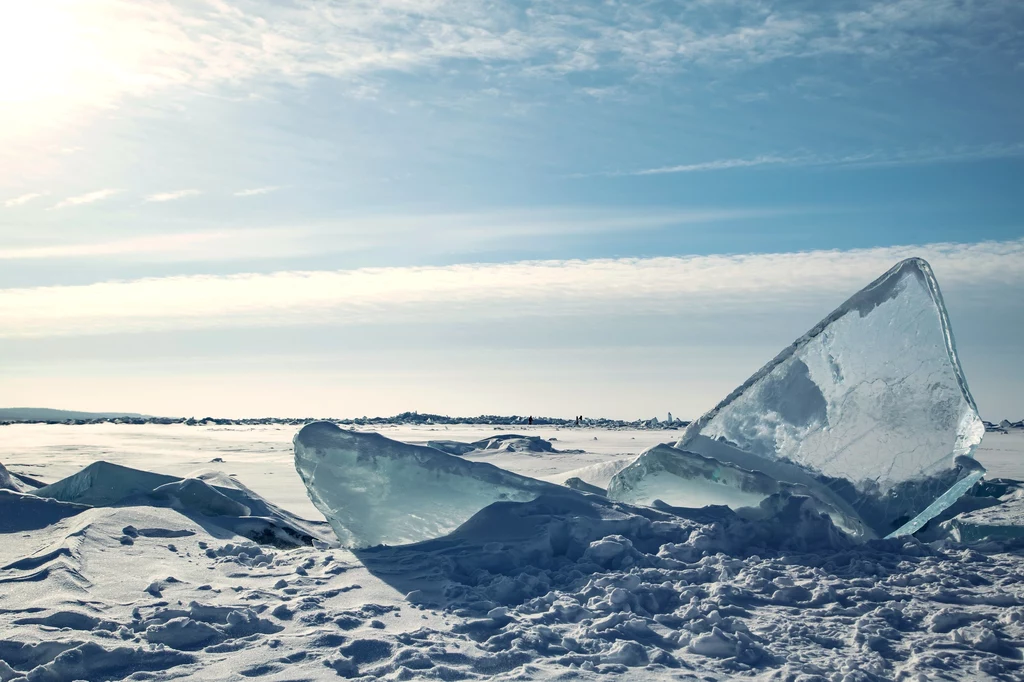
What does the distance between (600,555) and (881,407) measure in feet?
9.14

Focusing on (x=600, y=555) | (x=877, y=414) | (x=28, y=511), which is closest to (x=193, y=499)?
(x=28, y=511)

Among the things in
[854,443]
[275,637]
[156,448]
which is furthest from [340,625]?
[156,448]

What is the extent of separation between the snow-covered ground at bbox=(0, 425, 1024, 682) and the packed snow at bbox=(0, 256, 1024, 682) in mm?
15

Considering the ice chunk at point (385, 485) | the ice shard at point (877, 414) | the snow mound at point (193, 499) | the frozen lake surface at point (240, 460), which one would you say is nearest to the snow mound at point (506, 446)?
the frozen lake surface at point (240, 460)

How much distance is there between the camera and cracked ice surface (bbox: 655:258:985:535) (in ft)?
19.2

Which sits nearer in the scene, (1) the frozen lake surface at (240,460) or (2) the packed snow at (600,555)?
(2) the packed snow at (600,555)

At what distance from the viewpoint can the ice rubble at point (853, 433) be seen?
5.75 meters

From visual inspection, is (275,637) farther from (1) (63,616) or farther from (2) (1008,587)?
(2) (1008,587)

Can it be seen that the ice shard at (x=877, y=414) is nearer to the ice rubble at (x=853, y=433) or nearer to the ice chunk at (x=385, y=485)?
the ice rubble at (x=853, y=433)

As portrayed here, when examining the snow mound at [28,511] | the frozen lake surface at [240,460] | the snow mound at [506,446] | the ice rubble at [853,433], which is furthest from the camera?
the snow mound at [506,446]

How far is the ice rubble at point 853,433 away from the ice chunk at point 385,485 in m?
0.13

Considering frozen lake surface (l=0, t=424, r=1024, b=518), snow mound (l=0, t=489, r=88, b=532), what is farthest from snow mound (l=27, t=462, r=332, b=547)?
frozen lake surface (l=0, t=424, r=1024, b=518)

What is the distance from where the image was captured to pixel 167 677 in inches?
125

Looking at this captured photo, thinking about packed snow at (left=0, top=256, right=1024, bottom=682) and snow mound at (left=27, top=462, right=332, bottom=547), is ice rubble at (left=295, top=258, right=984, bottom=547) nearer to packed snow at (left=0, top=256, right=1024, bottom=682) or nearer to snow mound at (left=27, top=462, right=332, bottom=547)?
packed snow at (left=0, top=256, right=1024, bottom=682)
